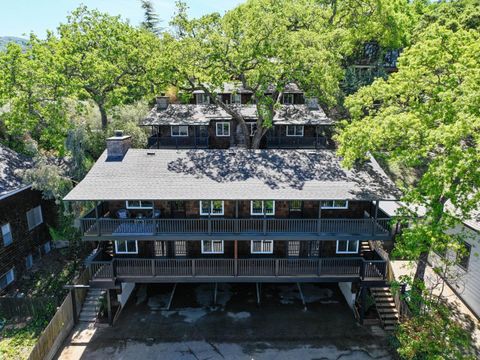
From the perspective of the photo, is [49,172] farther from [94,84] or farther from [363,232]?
[363,232]

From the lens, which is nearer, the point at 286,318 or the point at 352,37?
the point at 286,318

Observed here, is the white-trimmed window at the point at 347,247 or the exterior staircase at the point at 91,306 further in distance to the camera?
the white-trimmed window at the point at 347,247

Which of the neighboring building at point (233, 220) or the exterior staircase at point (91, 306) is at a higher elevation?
the neighboring building at point (233, 220)

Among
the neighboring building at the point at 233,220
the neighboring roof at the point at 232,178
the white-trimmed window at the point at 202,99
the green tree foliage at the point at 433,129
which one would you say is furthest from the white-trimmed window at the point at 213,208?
the white-trimmed window at the point at 202,99

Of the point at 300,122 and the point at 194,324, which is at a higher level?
the point at 300,122

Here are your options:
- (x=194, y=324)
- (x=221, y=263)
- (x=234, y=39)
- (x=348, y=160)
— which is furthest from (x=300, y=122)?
(x=194, y=324)

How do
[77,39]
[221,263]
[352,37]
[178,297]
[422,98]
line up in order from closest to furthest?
[422,98], [221,263], [178,297], [77,39], [352,37]

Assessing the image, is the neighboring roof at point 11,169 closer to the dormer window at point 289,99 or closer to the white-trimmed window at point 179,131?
the white-trimmed window at point 179,131
